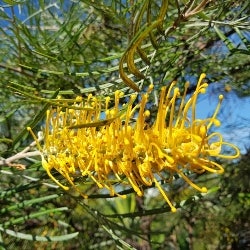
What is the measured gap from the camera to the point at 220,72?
1644mm

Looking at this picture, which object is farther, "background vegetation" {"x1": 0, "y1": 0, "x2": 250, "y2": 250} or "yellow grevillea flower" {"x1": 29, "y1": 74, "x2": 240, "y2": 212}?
"background vegetation" {"x1": 0, "y1": 0, "x2": 250, "y2": 250}

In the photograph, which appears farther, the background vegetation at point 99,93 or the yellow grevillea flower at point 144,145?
the background vegetation at point 99,93

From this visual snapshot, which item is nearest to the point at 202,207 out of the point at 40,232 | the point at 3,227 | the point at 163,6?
the point at 40,232

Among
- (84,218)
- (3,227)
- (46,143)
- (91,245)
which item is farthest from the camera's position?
(84,218)

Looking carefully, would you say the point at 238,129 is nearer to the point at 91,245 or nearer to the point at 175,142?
the point at 91,245

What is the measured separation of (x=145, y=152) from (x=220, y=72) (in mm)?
1184

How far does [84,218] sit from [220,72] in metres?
0.97

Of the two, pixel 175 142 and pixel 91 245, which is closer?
pixel 175 142

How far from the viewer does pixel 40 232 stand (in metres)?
2.03

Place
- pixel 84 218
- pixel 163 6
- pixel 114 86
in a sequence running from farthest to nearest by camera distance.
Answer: pixel 84 218
pixel 114 86
pixel 163 6

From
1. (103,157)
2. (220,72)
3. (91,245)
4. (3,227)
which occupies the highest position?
(220,72)

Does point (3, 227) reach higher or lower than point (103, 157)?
lower

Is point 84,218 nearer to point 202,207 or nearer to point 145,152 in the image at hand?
point 202,207

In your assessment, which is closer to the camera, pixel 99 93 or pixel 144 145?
pixel 144 145
